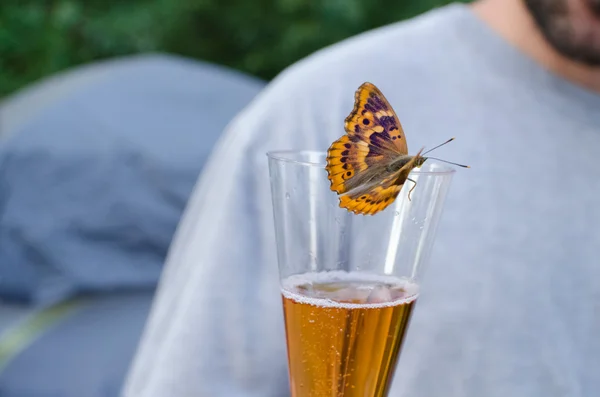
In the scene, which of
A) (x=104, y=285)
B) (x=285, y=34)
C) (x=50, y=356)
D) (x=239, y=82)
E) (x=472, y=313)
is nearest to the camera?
(x=472, y=313)

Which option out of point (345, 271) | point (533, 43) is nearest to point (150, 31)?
point (533, 43)

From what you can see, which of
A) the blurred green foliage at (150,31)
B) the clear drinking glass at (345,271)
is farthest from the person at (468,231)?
the blurred green foliage at (150,31)

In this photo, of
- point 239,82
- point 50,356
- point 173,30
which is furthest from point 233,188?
point 173,30

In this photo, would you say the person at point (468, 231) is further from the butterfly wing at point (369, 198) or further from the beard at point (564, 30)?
the butterfly wing at point (369, 198)

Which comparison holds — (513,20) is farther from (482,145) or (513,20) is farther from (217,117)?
(217,117)

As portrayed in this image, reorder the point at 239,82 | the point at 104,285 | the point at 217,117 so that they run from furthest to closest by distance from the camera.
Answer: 1. the point at 239,82
2. the point at 217,117
3. the point at 104,285

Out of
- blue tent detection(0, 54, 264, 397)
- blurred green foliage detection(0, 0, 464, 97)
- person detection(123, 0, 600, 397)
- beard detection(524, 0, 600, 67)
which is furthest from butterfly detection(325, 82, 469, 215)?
blurred green foliage detection(0, 0, 464, 97)

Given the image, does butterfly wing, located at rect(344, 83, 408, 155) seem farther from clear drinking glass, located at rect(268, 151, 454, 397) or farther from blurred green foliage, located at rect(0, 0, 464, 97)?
blurred green foliage, located at rect(0, 0, 464, 97)
